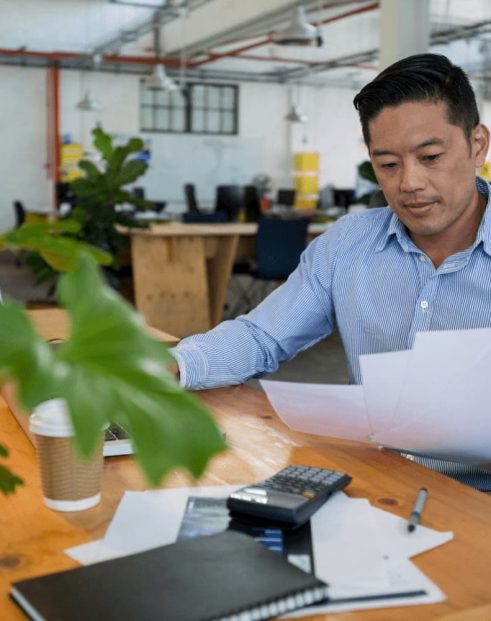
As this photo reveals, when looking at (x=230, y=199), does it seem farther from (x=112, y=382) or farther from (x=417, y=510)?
(x=112, y=382)

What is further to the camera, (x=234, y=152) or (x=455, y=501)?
(x=234, y=152)

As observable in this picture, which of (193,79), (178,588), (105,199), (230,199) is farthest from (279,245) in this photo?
(193,79)

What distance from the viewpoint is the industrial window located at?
15555mm

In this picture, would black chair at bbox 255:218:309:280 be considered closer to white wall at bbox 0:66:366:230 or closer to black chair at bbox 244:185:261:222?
black chair at bbox 244:185:261:222

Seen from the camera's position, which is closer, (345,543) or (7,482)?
(7,482)

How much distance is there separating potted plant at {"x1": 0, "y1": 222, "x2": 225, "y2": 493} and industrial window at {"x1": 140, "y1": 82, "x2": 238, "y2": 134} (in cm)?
1535

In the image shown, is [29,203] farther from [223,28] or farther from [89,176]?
[89,176]

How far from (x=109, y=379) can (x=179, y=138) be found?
610 inches

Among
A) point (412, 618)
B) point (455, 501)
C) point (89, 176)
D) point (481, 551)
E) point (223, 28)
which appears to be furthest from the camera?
point (223, 28)

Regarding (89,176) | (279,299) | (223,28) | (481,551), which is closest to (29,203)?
(223,28)

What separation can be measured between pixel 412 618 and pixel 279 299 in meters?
1.10

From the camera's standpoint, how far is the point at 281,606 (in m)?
0.78

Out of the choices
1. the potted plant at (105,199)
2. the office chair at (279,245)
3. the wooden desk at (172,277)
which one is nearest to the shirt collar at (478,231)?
the potted plant at (105,199)

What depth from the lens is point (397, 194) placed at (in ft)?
5.41
